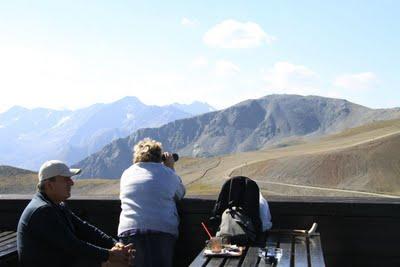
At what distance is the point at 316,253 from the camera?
461cm

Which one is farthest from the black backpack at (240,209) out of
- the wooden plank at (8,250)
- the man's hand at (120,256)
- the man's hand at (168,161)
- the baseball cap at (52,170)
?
the wooden plank at (8,250)

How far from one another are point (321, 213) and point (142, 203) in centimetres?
173

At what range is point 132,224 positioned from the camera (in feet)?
16.9

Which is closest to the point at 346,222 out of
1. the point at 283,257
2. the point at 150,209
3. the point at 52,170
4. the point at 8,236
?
the point at 283,257

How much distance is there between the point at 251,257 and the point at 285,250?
1.15ft

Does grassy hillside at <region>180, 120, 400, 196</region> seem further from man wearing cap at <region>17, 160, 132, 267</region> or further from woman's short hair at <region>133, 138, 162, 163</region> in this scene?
man wearing cap at <region>17, 160, 132, 267</region>

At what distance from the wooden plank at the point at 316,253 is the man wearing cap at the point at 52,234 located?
1.39m

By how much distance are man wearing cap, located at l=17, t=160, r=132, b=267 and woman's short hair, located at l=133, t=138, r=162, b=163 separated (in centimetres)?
98

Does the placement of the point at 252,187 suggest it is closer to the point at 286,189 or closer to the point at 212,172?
the point at 286,189

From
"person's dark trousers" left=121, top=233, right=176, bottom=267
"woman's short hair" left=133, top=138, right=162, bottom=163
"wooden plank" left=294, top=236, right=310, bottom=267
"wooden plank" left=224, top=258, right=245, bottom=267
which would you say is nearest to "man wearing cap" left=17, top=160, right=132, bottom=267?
"person's dark trousers" left=121, top=233, right=176, bottom=267

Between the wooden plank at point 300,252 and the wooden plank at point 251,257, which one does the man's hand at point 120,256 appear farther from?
the wooden plank at point 300,252

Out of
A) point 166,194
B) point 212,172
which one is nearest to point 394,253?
point 166,194

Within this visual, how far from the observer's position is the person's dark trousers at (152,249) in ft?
16.4

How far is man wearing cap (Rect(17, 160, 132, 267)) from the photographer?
13.8 ft
